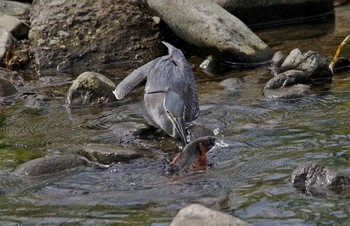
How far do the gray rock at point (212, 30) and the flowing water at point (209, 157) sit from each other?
484 millimetres

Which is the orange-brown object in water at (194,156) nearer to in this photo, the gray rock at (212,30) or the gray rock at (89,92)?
the gray rock at (89,92)

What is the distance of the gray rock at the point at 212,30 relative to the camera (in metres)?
11.0

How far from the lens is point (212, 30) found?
11203 mm

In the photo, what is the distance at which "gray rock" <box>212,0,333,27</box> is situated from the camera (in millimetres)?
12984

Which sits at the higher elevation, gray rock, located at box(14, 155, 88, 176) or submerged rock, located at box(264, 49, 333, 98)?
gray rock, located at box(14, 155, 88, 176)

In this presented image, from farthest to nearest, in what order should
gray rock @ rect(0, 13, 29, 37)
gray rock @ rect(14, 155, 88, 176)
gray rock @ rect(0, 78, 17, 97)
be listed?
gray rock @ rect(0, 13, 29, 37)
gray rock @ rect(0, 78, 17, 97)
gray rock @ rect(14, 155, 88, 176)

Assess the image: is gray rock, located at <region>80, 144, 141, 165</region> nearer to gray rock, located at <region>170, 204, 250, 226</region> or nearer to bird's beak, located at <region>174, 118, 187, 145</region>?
bird's beak, located at <region>174, 118, 187, 145</region>

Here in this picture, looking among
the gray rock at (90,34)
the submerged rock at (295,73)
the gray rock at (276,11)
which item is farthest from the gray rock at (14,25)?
the submerged rock at (295,73)

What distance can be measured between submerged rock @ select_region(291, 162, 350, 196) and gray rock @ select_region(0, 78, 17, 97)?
4.99m

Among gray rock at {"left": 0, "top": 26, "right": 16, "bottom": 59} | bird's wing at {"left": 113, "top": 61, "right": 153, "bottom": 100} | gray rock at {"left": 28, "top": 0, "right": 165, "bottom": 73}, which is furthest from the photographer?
gray rock at {"left": 28, "top": 0, "right": 165, "bottom": 73}

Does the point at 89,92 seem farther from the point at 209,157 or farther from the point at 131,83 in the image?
the point at 209,157

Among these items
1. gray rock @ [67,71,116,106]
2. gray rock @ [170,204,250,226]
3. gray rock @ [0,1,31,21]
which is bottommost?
gray rock @ [67,71,116,106]

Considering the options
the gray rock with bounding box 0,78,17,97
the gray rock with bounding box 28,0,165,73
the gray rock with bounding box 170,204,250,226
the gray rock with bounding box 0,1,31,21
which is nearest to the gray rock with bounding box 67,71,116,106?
the gray rock with bounding box 0,78,17,97

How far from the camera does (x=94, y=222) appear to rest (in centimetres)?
550
